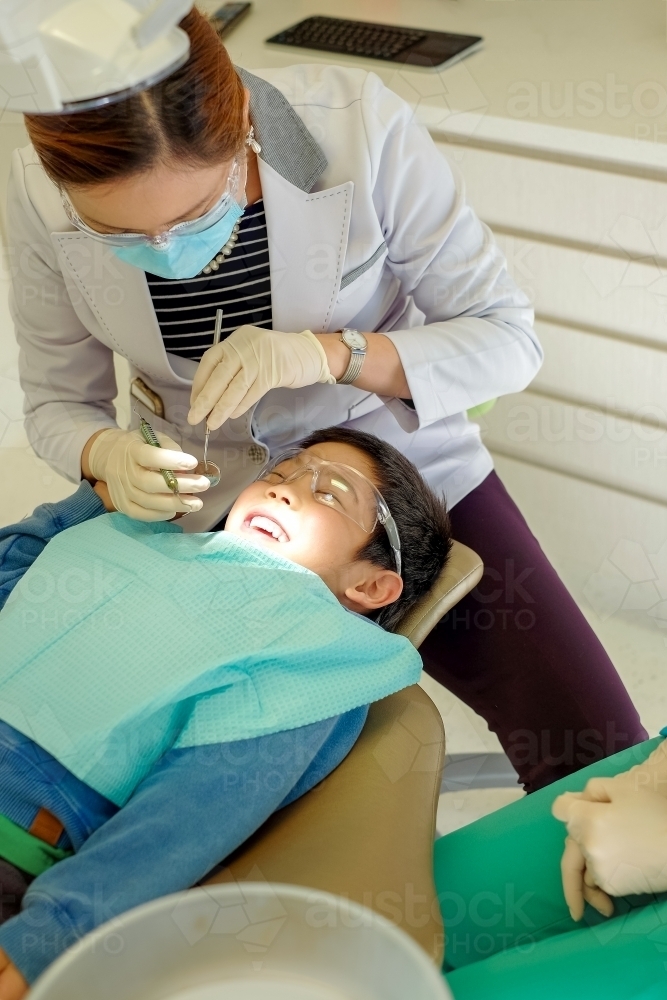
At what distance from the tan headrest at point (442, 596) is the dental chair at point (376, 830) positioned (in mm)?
111

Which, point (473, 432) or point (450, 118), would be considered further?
point (450, 118)

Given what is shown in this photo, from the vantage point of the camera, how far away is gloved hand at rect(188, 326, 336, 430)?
132cm

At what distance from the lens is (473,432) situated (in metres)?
1.65

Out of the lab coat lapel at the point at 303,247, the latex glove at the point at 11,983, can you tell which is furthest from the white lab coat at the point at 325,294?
the latex glove at the point at 11,983

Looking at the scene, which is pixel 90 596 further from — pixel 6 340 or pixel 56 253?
pixel 6 340

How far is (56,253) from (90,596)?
1.78 ft

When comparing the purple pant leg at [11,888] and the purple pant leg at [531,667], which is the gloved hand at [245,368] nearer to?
the purple pant leg at [531,667]

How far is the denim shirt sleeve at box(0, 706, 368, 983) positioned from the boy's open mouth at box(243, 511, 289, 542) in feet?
1.05

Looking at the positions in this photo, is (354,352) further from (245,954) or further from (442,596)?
(245,954)

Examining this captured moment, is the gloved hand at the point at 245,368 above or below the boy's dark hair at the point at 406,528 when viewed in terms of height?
above

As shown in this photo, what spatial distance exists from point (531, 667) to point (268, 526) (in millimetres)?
456

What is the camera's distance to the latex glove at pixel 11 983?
2.94 ft

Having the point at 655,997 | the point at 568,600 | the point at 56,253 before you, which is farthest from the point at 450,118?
the point at 655,997

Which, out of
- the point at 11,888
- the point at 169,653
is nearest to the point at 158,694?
the point at 169,653
